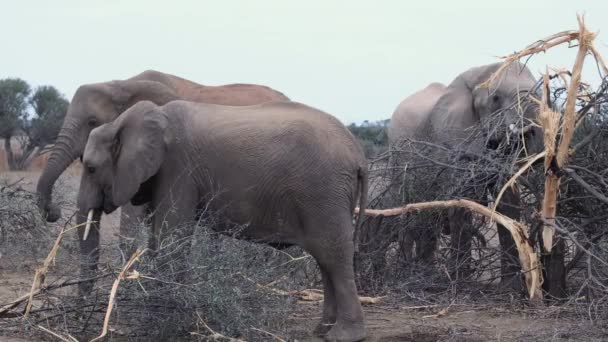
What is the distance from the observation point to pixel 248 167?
5.89 meters

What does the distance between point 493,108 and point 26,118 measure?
24224mm

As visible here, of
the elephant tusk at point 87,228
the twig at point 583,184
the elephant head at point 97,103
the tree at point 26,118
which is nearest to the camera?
the elephant tusk at point 87,228

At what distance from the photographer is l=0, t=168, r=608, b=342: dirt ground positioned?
585cm

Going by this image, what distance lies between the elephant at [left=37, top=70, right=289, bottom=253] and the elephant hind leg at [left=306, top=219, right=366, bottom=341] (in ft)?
6.82

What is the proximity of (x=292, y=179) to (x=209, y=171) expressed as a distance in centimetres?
53

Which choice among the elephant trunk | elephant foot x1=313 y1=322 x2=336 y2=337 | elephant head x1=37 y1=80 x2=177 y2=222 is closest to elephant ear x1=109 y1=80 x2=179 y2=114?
elephant head x1=37 y1=80 x2=177 y2=222

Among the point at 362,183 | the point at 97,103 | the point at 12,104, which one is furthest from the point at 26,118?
the point at 362,183

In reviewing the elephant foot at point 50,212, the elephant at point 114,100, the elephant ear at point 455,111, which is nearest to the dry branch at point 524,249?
the elephant ear at point 455,111

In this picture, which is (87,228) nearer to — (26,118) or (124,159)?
(124,159)

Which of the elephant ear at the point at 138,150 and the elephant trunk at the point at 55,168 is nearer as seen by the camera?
the elephant ear at the point at 138,150

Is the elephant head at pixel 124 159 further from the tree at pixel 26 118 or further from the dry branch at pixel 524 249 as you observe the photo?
the tree at pixel 26 118

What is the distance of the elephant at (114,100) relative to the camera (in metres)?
7.75

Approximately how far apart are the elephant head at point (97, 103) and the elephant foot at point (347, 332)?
3134 millimetres

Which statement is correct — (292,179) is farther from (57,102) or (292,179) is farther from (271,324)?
(57,102)
